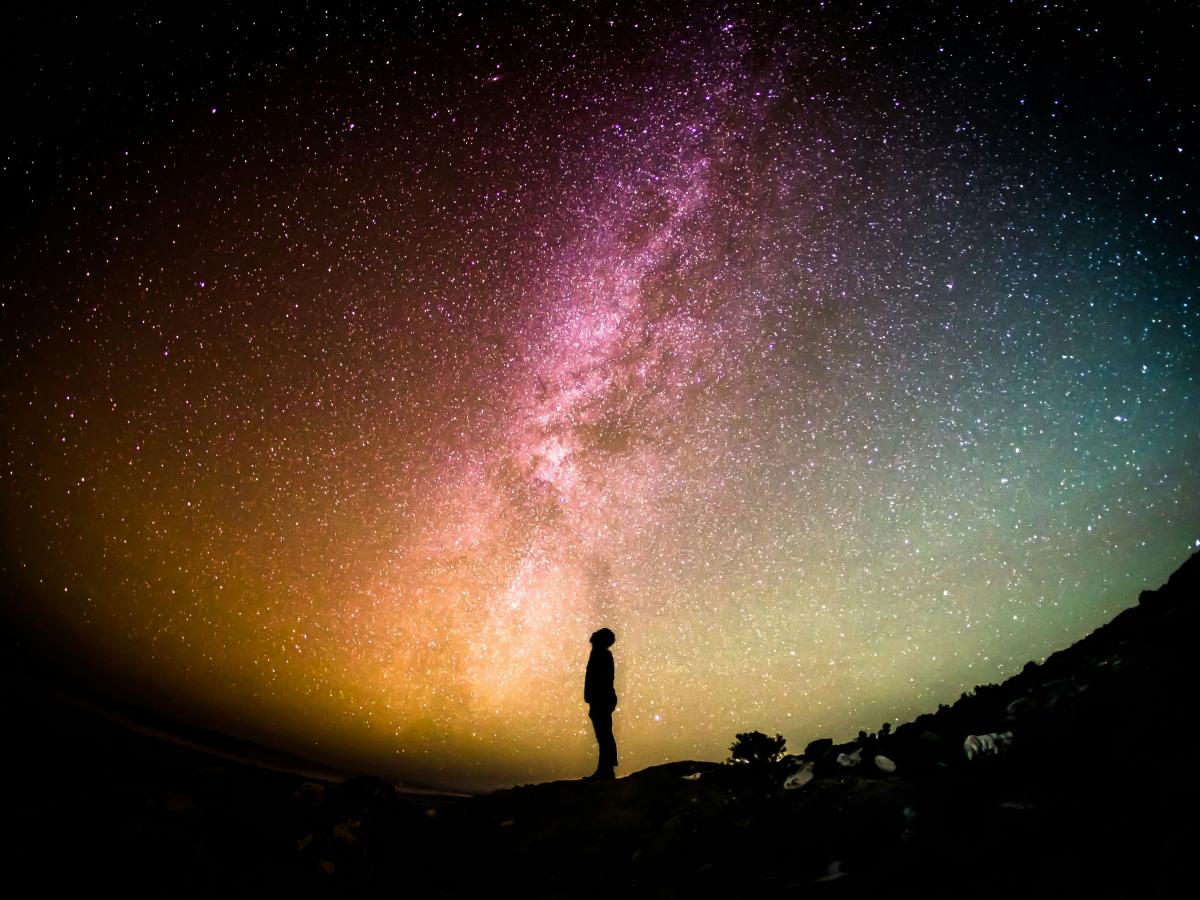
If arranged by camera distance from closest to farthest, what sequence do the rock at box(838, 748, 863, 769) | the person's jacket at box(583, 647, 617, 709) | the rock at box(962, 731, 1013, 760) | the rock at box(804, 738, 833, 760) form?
the rock at box(962, 731, 1013, 760)
the rock at box(838, 748, 863, 769)
the rock at box(804, 738, 833, 760)
the person's jacket at box(583, 647, 617, 709)

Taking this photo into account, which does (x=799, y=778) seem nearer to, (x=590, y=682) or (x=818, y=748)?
(x=818, y=748)

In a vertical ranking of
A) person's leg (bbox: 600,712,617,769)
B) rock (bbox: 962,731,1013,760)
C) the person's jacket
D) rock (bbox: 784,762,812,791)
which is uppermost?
the person's jacket

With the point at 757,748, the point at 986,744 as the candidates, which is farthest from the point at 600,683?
the point at 986,744

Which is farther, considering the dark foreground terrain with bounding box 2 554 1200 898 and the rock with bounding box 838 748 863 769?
the rock with bounding box 838 748 863 769

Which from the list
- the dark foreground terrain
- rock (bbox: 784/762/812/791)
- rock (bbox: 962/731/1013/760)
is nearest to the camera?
the dark foreground terrain

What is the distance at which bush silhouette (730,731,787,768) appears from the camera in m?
4.85

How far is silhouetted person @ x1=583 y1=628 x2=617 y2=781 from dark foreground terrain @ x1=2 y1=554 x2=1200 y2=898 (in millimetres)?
1058

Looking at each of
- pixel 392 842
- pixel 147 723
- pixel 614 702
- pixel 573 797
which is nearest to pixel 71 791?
pixel 392 842

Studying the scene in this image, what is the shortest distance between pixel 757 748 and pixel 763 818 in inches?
63.3

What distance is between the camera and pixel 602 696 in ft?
21.2

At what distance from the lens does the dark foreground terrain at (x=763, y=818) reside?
2.15 m

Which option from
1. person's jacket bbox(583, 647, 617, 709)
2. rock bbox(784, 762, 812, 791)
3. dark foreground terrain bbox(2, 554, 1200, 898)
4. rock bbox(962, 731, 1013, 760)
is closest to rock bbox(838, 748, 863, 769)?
dark foreground terrain bbox(2, 554, 1200, 898)

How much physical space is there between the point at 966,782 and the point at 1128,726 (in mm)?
783

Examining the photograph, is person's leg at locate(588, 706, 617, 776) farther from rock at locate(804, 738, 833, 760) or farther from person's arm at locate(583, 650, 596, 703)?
rock at locate(804, 738, 833, 760)
